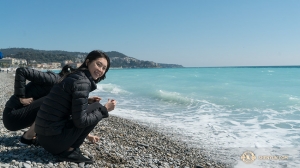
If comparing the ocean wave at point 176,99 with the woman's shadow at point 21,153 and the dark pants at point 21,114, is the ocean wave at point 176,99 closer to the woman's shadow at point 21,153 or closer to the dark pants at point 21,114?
the woman's shadow at point 21,153

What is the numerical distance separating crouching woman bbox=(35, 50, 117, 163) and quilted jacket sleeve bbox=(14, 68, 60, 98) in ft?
2.53

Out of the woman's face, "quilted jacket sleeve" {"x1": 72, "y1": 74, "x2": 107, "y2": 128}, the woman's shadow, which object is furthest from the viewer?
the woman's shadow

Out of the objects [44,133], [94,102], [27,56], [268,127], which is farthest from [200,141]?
[27,56]

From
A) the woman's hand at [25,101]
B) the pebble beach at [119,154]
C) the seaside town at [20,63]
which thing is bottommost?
the seaside town at [20,63]

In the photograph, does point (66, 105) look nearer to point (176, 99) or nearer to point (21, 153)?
point (21, 153)

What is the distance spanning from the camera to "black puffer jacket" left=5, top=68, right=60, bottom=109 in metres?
3.52

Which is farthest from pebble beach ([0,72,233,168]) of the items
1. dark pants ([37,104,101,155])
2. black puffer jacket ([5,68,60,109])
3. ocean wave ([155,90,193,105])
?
ocean wave ([155,90,193,105])

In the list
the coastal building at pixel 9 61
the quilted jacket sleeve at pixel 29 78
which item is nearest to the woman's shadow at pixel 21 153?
the quilted jacket sleeve at pixel 29 78

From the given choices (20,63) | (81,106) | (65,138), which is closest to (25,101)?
(65,138)

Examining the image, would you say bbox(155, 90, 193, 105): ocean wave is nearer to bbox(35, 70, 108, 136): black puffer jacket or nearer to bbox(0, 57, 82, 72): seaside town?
bbox(35, 70, 108, 136): black puffer jacket

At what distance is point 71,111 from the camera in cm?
300

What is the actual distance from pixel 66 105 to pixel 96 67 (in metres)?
→ 0.59

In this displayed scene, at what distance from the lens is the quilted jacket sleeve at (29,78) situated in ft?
11.5

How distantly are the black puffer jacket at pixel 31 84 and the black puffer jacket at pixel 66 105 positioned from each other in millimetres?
818
